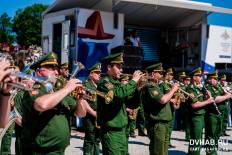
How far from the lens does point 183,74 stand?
1180 centimetres

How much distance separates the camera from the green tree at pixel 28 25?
5778cm

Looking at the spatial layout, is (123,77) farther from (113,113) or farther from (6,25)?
(6,25)

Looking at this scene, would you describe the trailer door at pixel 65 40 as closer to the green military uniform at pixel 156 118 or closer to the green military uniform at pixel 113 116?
the green military uniform at pixel 156 118

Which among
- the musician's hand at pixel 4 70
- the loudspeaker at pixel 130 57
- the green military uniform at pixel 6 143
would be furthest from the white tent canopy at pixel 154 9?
the musician's hand at pixel 4 70

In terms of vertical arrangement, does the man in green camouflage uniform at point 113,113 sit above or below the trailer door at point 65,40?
below

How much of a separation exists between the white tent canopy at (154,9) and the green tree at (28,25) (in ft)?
132

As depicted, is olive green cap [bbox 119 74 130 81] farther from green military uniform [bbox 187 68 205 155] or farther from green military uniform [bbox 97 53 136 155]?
green military uniform [bbox 97 53 136 155]

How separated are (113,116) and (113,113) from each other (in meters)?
0.06

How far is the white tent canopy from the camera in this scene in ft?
45.3

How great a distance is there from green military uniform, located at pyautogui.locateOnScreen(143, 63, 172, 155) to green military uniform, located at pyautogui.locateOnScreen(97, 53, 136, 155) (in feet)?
4.34

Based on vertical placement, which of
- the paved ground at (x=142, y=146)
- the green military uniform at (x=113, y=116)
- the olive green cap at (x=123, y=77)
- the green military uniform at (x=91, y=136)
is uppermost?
the olive green cap at (x=123, y=77)

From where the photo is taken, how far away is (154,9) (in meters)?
15.4

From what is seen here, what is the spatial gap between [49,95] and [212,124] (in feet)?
16.9

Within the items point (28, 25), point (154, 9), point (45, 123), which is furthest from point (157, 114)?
point (28, 25)
